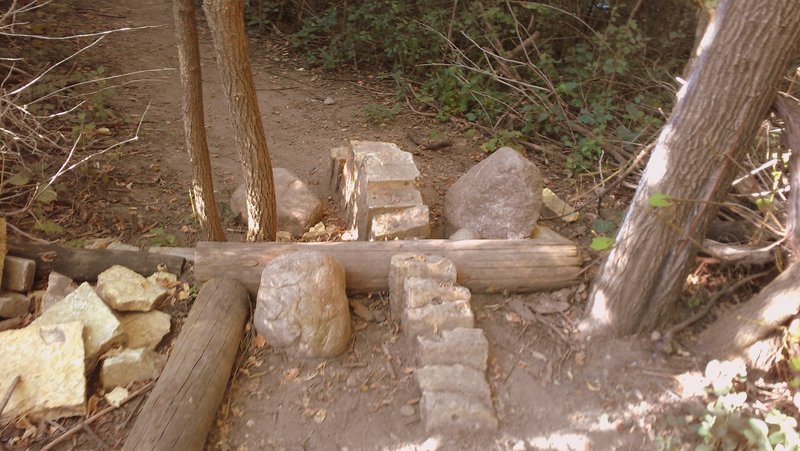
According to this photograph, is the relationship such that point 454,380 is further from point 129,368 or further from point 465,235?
point 129,368

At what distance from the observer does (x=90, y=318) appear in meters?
3.09

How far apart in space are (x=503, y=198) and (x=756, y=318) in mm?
1830

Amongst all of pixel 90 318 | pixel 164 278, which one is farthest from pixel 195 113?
pixel 90 318

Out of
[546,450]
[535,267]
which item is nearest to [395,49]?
[535,267]

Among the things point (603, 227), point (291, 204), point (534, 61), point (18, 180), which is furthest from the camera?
point (534, 61)

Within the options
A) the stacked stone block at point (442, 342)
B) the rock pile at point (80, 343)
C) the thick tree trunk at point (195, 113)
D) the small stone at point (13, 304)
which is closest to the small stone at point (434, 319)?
the stacked stone block at point (442, 342)

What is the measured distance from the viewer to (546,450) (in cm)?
268

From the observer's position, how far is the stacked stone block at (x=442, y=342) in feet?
9.00

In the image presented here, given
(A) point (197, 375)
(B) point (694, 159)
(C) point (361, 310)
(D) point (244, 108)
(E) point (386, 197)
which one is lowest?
(C) point (361, 310)

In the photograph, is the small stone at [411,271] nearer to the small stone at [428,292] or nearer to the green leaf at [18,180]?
the small stone at [428,292]

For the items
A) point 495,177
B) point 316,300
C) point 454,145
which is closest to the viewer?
point 316,300

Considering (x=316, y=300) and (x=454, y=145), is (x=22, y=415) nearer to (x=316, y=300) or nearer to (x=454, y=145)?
(x=316, y=300)

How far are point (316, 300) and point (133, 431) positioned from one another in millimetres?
1067

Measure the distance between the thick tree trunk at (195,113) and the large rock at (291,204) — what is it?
55cm
